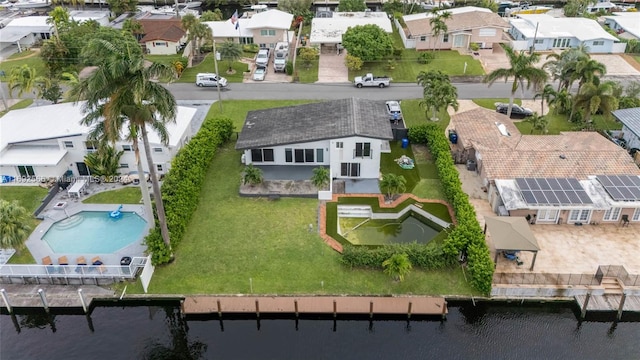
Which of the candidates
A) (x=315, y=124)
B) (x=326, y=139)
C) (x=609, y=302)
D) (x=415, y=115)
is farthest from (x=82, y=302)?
(x=415, y=115)

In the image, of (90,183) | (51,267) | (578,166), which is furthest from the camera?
(90,183)

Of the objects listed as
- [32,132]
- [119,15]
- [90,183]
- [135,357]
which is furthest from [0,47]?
[135,357]

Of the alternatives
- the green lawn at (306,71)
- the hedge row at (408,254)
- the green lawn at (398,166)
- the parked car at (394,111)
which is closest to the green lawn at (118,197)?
the hedge row at (408,254)

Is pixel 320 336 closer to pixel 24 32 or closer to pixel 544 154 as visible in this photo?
pixel 544 154

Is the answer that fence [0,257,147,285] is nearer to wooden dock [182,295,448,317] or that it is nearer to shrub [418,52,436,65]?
wooden dock [182,295,448,317]

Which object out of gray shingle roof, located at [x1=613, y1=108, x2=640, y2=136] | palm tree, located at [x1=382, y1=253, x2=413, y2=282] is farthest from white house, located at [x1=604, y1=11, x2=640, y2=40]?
palm tree, located at [x1=382, y1=253, x2=413, y2=282]

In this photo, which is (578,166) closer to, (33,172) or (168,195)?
(168,195)
